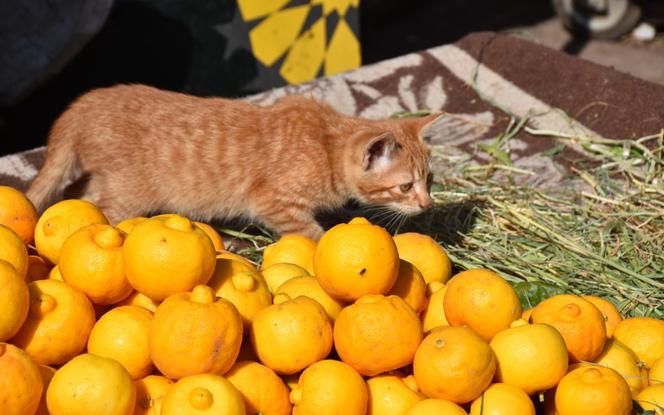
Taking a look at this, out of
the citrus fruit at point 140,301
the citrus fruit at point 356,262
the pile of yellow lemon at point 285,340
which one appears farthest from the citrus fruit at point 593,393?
the citrus fruit at point 140,301

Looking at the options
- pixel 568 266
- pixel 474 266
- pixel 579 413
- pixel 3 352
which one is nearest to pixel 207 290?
pixel 3 352

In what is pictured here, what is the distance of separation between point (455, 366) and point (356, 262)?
320mm

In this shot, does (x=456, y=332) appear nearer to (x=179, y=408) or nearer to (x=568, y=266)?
(x=179, y=408)

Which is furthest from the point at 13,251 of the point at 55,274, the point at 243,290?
the point at 243,290

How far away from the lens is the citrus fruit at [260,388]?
5.30ft

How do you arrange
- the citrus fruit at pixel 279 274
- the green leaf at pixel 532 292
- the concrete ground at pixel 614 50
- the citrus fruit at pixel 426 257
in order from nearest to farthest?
the citrus fruit at pixel 279 274
the citrus fruit at pixel 426 257
the green leaf at pixel 532 292
the concrete ground at pixel 614 50

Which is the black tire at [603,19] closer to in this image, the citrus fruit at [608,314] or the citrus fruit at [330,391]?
the citrus fruit at [608,314]

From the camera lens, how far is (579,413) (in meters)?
1.61

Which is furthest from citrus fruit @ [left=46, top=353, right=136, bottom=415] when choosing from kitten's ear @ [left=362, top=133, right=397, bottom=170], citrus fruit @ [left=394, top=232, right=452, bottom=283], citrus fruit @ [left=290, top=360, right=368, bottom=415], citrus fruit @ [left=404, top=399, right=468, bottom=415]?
kitten's ear @ [left=362, top=133, right=397, bottom=170]

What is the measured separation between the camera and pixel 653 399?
1.71 metres

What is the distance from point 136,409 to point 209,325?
0.25 m

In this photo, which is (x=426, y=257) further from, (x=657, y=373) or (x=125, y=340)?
(x=125, y=340)

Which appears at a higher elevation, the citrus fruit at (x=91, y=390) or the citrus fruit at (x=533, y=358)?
the citrus fruit at (x=91, y=390)

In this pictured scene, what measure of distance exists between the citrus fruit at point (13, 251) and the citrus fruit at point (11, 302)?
0.15 m
